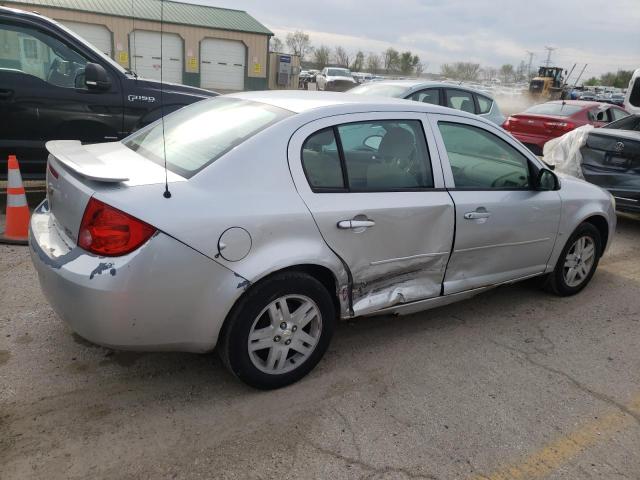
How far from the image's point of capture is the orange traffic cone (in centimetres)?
477

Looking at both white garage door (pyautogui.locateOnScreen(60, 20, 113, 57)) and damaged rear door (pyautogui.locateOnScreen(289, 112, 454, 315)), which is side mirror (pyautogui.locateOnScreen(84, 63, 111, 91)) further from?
white garage door (pyautogui.locateOnScreen(60, 20, 113, 57))

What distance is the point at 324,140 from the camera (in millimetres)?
2949

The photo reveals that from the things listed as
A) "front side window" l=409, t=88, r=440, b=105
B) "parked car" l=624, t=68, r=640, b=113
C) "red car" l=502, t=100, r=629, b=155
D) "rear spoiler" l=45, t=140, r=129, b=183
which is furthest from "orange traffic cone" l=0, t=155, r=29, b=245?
"parked car" l=624, t=68, r=640, b=113

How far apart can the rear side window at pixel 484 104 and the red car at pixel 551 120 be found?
1.82 meters

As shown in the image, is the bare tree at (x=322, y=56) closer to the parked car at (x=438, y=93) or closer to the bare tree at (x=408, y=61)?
the bare tree at (x=408, y=61)

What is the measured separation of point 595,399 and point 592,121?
30.7 ft

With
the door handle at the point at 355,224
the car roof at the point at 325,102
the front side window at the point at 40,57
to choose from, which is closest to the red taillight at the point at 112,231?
the door handle at the point at 355,224

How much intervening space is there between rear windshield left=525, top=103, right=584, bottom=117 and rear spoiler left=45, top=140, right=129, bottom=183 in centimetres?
1002

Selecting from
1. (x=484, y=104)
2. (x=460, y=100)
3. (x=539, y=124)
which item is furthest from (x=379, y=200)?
(x=539, y=124)

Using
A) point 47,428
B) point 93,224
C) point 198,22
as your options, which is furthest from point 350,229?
point 198,22

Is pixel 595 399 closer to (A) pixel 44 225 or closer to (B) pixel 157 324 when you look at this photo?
(B) pixel 157 324

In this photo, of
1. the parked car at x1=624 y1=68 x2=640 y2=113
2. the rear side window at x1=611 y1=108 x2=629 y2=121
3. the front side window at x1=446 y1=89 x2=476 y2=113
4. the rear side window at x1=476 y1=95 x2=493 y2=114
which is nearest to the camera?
the front side window at x1=446 y1=89 x2=476 y2=113

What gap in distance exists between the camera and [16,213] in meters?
4.82

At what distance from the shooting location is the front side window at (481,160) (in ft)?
11.5
